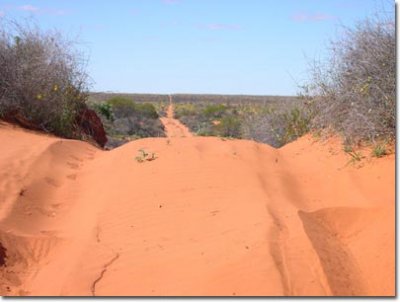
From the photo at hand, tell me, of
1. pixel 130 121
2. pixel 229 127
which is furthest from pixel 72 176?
pixel 130 121

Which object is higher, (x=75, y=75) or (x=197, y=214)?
(x=75, y=75)

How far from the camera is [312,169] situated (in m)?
→ 7.90

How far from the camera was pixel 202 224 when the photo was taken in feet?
19.7

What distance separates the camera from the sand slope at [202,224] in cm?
484

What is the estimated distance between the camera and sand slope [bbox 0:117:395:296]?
484cm

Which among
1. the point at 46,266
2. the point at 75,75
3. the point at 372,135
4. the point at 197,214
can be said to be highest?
the point at 75,75

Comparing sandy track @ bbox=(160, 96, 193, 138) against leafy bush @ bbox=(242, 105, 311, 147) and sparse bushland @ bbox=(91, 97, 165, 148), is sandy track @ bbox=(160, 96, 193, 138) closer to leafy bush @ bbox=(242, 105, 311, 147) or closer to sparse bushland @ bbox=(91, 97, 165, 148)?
sparse bushland @ bbox=(91, 97, 165, 148)

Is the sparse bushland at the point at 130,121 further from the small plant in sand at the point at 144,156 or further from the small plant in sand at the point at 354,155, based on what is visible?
the small plant in sand at the point at 354,155

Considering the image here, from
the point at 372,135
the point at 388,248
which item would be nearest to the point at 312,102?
the point at 372,135

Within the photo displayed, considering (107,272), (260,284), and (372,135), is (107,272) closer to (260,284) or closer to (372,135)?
(260,284)

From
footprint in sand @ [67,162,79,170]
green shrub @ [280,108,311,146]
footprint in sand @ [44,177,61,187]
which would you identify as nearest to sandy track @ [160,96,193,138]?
green shrub @ [280,108,311,146]

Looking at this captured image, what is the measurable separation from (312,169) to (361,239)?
243 cm

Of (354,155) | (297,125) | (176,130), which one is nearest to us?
(354,155)

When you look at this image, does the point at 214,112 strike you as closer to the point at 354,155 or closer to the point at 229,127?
the point at 229,127
